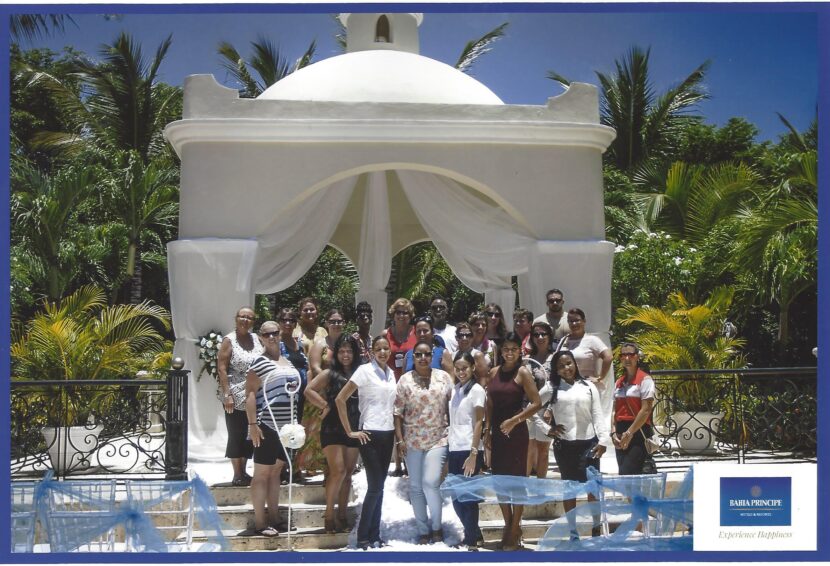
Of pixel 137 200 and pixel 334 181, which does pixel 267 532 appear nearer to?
pixel 334 181

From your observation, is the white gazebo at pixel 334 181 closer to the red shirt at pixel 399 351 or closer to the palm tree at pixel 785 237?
the red shirt at pixel 399 351

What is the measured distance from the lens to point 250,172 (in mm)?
9906

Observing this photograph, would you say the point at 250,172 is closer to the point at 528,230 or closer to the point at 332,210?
the point at 332,210

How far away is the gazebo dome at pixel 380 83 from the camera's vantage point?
10.9 metres

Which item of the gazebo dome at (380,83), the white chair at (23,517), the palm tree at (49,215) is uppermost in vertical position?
the gazebo dome at (380,83)

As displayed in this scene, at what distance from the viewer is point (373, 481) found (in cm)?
765

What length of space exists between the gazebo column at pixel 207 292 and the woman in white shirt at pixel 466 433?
2.91m

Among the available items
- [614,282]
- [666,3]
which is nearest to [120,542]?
[666,3]

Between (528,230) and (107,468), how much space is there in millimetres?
4663

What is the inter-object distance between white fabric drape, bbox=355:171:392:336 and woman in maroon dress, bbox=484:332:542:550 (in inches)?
202

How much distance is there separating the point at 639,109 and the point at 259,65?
356 inches

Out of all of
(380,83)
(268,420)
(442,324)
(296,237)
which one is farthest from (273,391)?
(380,83)

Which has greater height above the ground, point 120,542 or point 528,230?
point 528,230

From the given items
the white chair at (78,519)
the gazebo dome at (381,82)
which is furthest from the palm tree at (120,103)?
the white chair at (78,519)
